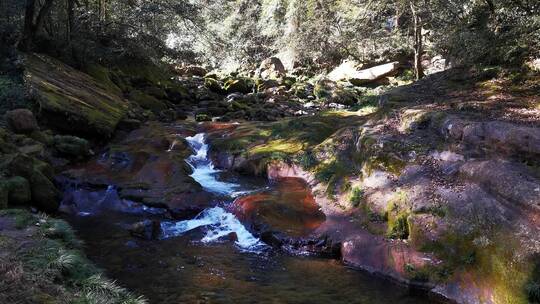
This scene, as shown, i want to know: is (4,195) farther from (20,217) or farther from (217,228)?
(217,228)

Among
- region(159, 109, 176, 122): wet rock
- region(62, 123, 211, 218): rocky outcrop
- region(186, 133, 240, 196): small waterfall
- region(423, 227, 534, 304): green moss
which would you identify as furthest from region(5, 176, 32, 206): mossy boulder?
region(159, 109, 176, 122): wet rock

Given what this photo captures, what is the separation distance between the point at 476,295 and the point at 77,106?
13.0 meters

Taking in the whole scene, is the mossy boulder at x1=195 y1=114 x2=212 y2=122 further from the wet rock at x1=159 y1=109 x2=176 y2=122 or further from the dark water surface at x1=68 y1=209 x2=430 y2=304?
the dark water surface at x1=68 y1=209 x2=430 y2=304

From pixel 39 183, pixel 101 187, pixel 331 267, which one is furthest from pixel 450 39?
pixel 39 183

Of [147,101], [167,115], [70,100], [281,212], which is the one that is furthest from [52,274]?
[147,101]

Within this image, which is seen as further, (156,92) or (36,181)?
(156,92)

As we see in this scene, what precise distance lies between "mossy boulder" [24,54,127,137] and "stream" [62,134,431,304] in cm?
337

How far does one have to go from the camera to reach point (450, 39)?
683 inches

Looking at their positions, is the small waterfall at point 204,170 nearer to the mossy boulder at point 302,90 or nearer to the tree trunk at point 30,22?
the tree trunk at point 30,22

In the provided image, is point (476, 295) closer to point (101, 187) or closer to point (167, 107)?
point (101, 187)

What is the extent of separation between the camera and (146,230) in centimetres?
1074

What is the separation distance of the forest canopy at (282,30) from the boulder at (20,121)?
5.64 m

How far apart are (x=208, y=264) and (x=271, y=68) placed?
29332mm

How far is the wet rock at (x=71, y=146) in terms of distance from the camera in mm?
14461
